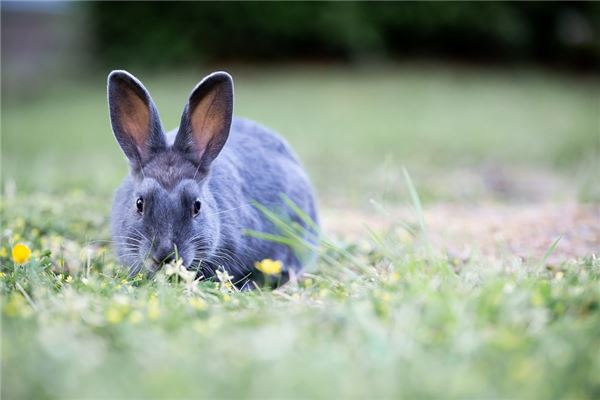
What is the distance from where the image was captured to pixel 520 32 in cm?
1973

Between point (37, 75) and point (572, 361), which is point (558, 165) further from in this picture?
point (37, 75)

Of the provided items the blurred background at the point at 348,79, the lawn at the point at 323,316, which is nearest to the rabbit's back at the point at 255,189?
the lawn at the point at 323,316

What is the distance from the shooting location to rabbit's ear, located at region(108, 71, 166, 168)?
12.6 ft

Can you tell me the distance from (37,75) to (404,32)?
1095cm

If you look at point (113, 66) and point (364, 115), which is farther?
point (113, 66)

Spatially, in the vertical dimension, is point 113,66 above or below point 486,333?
below

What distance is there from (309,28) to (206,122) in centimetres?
1561

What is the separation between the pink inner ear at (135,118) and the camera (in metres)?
3.88

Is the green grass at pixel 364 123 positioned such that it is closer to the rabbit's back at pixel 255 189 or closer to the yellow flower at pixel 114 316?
the rabbit's back at pixel 255 189

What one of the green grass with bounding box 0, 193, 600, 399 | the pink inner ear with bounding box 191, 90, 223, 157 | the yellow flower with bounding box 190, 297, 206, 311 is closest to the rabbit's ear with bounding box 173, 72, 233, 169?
the pink inner ear with bounding box 191, 90, 223, 157

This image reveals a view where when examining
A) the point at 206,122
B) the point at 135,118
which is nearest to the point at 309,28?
the point at 206,122

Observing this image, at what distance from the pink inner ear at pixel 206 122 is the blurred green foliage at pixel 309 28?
15.0 metres

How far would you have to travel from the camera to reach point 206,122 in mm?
3998

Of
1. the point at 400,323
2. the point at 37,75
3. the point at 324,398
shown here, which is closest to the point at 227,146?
the point at 400,323
